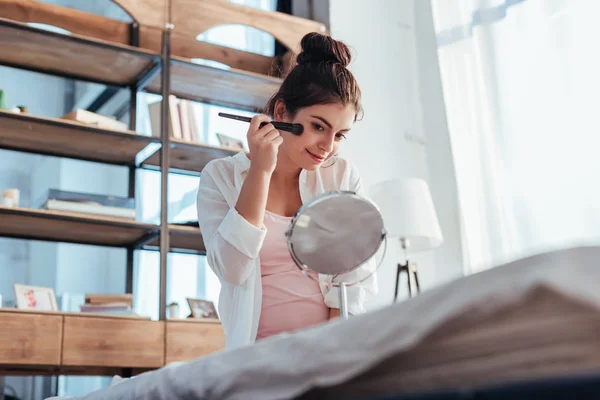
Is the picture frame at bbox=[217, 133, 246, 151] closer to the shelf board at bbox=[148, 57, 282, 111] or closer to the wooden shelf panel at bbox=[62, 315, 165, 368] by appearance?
the shelf board at bbox=[148, 57, 282, 111]

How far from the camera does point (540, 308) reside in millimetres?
389

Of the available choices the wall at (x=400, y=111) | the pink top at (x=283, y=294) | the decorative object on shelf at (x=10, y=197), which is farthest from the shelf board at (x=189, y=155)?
the pink top at (x=283, y=294)

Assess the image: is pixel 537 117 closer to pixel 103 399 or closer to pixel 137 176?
pixel 137 176

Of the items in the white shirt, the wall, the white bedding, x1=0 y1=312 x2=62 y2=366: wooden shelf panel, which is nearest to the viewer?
the white bedding

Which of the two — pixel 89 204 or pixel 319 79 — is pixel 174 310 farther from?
pixel 319 79

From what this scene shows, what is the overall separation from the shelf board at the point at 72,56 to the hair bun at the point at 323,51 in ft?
6.11

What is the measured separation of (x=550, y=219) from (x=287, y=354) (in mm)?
3166

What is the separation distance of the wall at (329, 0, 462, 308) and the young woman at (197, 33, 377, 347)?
91.8 inches

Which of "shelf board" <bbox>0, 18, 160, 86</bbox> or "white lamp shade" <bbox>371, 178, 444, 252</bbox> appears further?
"white lamp shade" <bbox>371, 178, 444, 252</bbox>

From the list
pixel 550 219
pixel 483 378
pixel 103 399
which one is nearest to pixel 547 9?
pixel 550 219

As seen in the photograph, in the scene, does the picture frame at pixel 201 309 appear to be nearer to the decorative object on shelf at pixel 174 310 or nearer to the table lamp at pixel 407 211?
the decorative object on shelf at pixel 174 310

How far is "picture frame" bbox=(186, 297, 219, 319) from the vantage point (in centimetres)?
340

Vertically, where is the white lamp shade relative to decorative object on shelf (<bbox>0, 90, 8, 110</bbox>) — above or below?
below

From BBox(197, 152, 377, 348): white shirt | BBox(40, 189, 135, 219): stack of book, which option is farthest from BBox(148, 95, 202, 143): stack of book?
BBox(197, 152, 377, 348): white shirt
